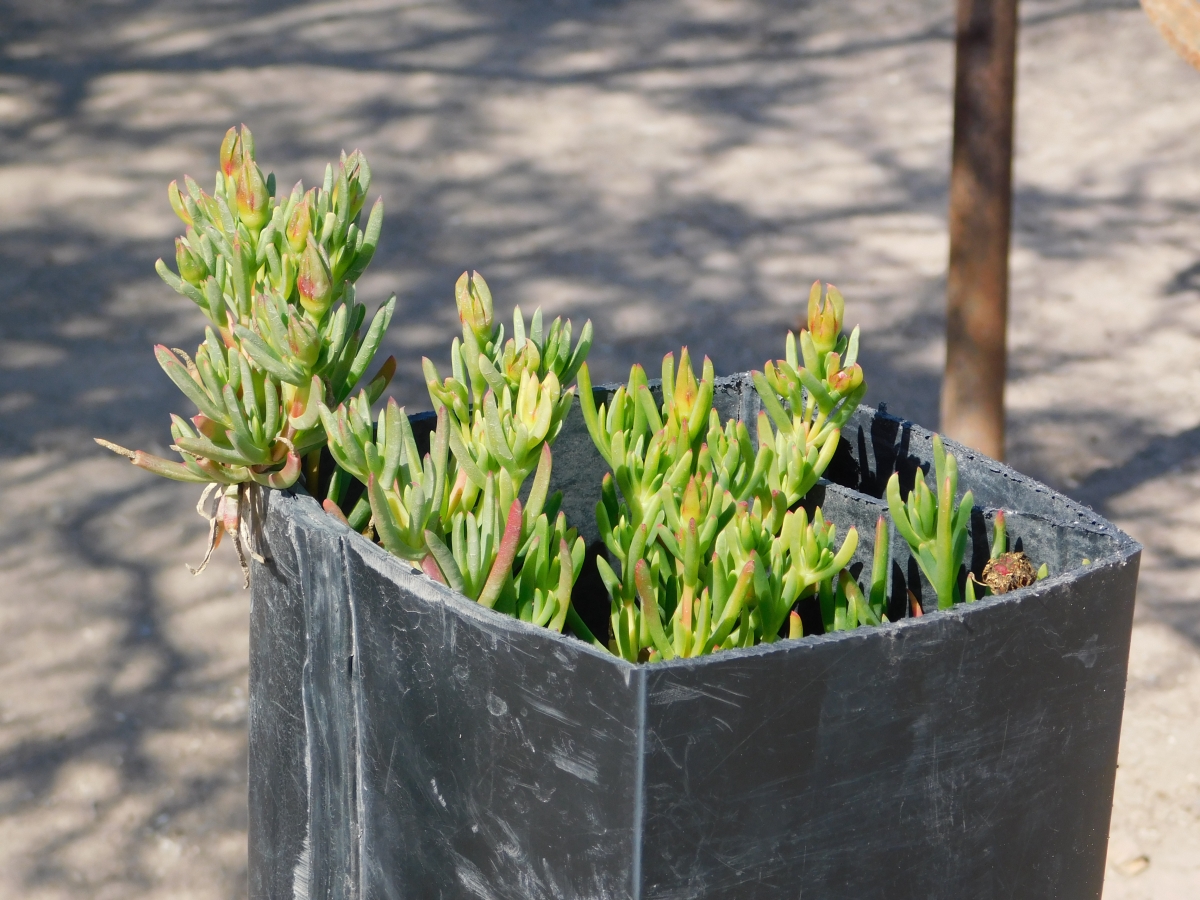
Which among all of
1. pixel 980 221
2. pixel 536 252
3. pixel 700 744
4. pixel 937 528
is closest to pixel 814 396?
pixel 937 528

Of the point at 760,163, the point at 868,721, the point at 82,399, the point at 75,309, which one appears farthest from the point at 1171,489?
the point at 75,309

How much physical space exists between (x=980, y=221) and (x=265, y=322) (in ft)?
3.92

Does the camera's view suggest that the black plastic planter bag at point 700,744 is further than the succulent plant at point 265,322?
No

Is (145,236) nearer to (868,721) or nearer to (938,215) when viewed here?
(938,215)

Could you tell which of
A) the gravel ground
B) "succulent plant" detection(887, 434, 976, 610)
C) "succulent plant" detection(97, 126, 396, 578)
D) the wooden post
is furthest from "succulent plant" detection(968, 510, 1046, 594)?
the wooden post

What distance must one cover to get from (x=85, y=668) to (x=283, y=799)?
1267 millimetres

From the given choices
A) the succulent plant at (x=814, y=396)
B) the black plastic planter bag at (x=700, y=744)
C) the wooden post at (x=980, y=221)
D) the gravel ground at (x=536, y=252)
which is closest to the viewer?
the black plastic planter bag at (x=700, y=744)

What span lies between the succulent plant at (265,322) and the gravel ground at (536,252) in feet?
3.23

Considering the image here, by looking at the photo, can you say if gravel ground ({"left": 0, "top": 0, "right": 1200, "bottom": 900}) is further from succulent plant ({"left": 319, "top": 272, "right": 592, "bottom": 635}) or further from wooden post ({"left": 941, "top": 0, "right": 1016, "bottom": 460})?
succulent plant ({"left": 319, "top": 272, "right": 592, "bottom": 635})

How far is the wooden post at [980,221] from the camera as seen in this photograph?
1662mm

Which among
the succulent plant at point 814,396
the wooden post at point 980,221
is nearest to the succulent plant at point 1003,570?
the succulent plant at point 814,396

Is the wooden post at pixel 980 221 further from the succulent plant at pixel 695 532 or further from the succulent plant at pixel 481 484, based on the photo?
the succulent plant at pixel 481 484

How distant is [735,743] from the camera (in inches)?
23.5

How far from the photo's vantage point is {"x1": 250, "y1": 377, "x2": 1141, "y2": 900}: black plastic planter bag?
0.60 meters
